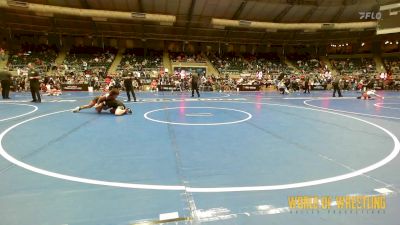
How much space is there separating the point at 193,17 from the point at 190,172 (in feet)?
98.3

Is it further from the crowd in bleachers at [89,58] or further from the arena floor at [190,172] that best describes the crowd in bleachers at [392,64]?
the arena floor at [190,172]

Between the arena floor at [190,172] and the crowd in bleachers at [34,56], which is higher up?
the crowd in bleachers at [34,56]

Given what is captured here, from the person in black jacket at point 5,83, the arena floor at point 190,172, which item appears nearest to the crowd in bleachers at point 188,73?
the person in black jacket at point 5,83

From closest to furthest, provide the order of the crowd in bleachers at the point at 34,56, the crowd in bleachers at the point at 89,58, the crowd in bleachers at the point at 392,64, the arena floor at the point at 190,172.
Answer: the arena floor at the point at 190,172 → the crowd in bleachers at the point at 34,56 → the crowd in bleachers at the point at 89,58 → the crowd in bleachers at the point at 392,64

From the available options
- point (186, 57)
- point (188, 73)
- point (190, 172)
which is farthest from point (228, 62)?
point (190, 172)

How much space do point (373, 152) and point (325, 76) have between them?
29387 millimetres

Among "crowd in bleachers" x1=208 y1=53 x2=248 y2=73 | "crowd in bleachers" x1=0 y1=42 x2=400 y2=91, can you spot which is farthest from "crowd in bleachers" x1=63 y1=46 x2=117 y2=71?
"crowd in bleachers" x1=208 y1=53 x2=248 y2=73

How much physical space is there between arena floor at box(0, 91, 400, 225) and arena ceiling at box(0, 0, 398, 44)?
24347mm

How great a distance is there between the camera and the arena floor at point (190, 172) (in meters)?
3.13

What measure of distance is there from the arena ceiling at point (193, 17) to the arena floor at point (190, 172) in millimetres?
24347

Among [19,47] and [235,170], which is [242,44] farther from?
[235,170]

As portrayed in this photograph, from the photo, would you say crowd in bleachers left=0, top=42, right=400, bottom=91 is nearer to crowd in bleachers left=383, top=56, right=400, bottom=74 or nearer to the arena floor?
crowd in bleachers left=383, top=56, right=400, bottom=74

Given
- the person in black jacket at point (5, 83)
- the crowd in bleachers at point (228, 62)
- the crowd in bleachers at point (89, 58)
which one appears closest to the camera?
the person in black jacket at point (5, 83)

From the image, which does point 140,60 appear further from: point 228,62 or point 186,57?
point 228,62
